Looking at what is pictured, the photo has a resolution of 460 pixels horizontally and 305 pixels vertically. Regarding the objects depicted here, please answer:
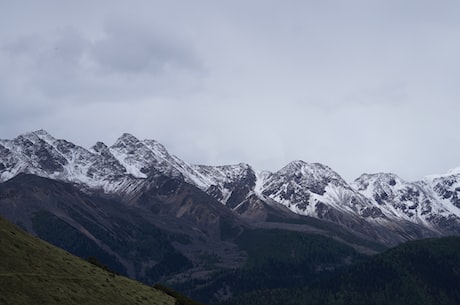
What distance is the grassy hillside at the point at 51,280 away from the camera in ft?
222

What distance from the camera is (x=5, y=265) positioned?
70.7m

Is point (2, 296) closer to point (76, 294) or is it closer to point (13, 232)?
point (76, 294)

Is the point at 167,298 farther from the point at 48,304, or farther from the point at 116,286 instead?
the point at 48,304

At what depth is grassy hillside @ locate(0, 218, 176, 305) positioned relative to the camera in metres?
67.6

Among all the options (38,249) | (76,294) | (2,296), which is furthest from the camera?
(38,249)

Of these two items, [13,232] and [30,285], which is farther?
[13,232]

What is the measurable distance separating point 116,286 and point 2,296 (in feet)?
→ 104

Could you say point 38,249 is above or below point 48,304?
above

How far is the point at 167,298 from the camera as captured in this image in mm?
102375

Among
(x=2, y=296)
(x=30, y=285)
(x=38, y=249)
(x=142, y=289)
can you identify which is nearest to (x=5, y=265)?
(x=30, y=285)

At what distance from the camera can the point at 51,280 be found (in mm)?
75875

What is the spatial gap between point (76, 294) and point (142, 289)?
24.7 m

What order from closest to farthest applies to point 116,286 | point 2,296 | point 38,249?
point 2,296 < point 38,249 < point 116,286

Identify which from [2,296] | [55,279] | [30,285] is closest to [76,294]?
[55,279]
